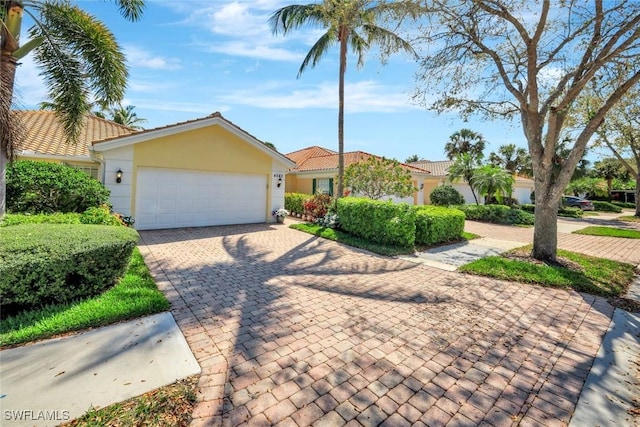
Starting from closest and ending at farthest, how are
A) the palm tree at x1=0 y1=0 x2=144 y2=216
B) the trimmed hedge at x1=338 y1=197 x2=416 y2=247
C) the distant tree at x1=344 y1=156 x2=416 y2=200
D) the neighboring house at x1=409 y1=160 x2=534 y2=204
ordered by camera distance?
the palm tree at x1=0 y1=0 x2=144 y2=216 < the trimmed hedge at x1=338 y1=197 x2=416 y2=247 < the distant tree at x1=344 y1=156 x2=416 y2=200 < the neighboring house at x1=409 y1=160 x2=534 y2=204

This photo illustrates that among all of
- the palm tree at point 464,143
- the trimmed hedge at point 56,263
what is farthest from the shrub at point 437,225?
the palm tree at point 464,143

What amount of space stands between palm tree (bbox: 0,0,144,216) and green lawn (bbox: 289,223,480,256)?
8093 millimetres

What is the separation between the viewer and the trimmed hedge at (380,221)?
9.59m

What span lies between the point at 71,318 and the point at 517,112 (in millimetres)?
12662

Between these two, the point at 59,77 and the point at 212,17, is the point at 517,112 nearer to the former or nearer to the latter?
the point at 212,17

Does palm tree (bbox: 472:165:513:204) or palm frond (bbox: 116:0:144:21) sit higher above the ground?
palm frond (bbox: 116:0:144:21)

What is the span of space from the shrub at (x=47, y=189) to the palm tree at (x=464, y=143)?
1459 inches

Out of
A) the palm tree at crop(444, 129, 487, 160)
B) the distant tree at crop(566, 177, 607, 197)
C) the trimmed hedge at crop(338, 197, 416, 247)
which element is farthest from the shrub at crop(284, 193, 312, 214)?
the distant tree at crop(566, 177, 607, 197)

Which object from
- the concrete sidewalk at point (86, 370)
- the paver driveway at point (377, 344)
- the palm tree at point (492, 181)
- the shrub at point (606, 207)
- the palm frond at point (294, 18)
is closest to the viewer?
the concrete sidewalk at point (86, 370)

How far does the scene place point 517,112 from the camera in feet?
31.9

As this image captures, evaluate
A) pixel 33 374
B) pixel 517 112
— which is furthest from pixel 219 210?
pixel 517 112

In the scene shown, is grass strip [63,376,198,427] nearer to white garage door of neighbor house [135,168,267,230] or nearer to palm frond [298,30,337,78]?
white garage door of neighbor house [135,168,267,230]

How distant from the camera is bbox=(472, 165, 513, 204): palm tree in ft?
66.9

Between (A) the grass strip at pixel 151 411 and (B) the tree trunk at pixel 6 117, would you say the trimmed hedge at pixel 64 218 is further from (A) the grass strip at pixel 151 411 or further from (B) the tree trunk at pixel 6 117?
(A) the grass strip at pixel 151 411
